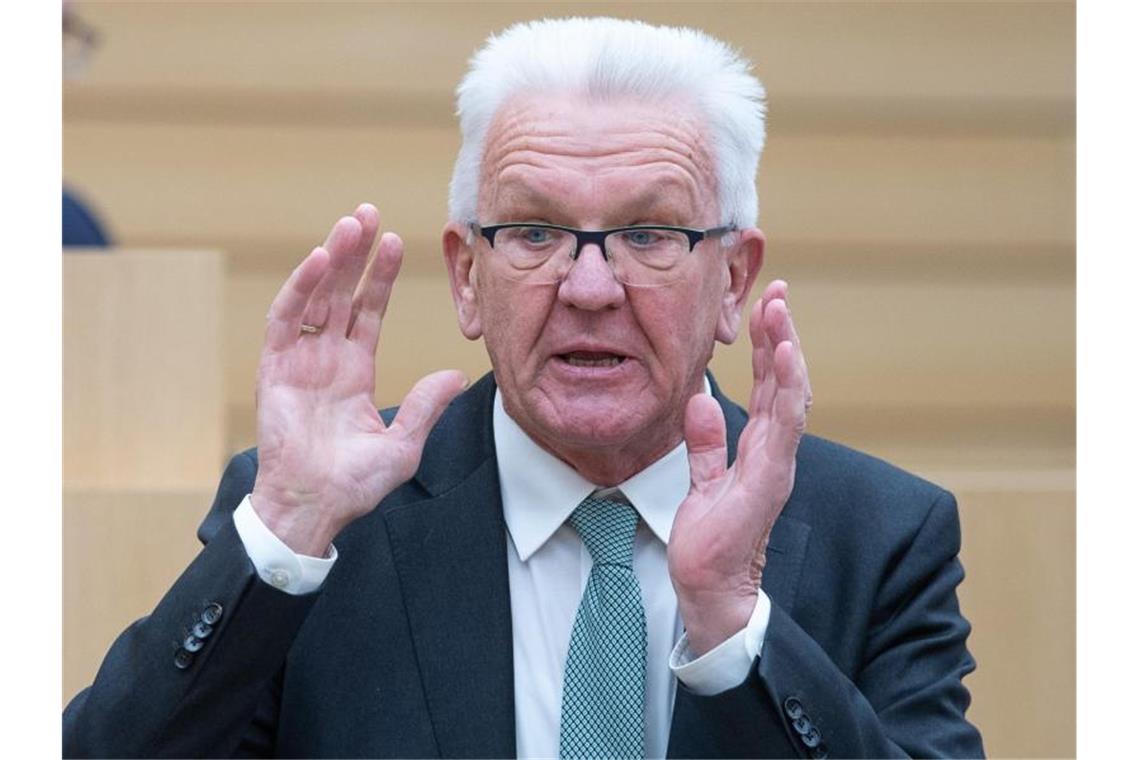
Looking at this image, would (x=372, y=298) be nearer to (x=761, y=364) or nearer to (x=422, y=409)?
(x=422, y=409)

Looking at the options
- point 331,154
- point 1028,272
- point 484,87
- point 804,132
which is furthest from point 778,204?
point 484,87

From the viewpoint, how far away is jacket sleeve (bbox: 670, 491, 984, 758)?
6.91ft

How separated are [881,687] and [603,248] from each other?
0.66 metres

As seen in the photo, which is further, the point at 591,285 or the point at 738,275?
the point at 738,275

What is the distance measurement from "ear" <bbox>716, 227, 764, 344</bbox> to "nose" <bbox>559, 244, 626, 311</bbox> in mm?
228

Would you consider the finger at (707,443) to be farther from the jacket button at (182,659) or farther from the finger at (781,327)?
the jacket button at (182,659)

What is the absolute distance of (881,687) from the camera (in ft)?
7.63

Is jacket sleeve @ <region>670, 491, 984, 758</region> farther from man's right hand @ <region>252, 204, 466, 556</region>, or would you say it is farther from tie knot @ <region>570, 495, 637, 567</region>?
man's right hand @ <region>252, 204, 466, 556</region>

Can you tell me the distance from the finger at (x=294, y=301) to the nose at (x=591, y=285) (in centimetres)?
30

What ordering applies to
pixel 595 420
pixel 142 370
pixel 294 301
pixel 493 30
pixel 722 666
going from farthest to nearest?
pixel 493 30, pixel 142 370, pixel 595 420, pixel 294 301, pixel 722 666

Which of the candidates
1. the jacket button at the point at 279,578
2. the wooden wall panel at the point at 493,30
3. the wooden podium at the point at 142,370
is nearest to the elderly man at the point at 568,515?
the jacket button at the point at 279,578

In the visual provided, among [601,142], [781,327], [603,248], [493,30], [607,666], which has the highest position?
[493,30]

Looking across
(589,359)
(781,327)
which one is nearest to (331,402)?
(589,359)

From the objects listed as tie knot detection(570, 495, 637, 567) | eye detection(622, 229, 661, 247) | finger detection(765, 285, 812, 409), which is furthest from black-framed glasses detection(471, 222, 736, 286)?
tie knot detection(570, 495, 637, 567)
